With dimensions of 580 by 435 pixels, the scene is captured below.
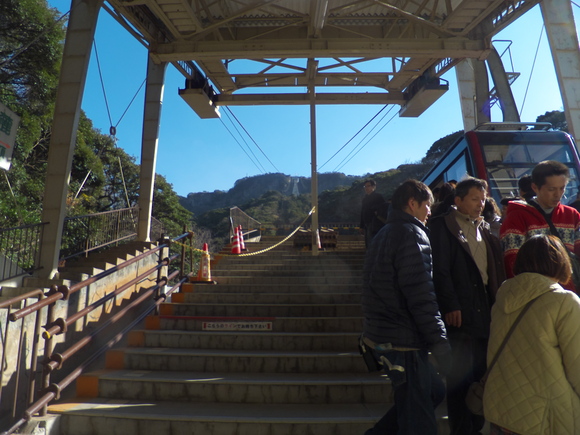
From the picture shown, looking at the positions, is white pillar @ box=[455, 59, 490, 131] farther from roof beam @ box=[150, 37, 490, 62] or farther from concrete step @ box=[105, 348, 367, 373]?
concrete step @ box=[105, 348, 367, 373]

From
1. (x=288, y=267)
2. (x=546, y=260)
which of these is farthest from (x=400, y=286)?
(x=288, y=267)

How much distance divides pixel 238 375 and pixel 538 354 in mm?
3104

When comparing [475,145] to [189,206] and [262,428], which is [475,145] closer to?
[262,428]

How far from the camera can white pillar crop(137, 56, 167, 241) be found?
10391 millimetres

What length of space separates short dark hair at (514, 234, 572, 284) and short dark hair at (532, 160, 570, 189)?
107 centimetres

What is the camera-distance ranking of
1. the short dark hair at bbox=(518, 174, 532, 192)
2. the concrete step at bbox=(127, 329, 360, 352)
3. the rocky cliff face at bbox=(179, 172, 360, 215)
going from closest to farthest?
the short dark hair at bbox=(518, 174, 532, 192)
the concrete step at bbox=(127, 329, 360, 352)
the rocky cliff face at bbox=(179, 172, 360, 215)

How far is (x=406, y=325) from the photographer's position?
99.3 inches

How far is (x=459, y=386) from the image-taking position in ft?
9.45

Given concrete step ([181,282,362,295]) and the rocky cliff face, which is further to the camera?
the rocky cliff face

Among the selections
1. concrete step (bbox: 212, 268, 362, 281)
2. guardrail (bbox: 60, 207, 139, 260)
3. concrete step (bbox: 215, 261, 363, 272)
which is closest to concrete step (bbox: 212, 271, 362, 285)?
concrete step (bbox: 212, 268, 362, 281)

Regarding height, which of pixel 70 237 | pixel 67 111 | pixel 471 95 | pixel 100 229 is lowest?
pixel 100 229

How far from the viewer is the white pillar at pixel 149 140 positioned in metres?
10.4

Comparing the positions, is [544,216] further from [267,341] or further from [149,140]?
[149,140]

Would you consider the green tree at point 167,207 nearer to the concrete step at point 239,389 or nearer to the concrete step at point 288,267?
the concrete step at point 288,267
